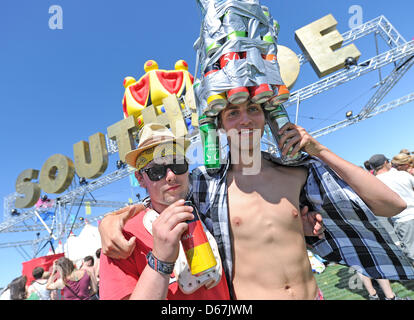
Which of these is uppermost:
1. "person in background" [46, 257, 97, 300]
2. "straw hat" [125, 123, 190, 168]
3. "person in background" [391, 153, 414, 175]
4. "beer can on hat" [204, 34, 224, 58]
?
"beer can on hat" [204, 34, 224, 58]

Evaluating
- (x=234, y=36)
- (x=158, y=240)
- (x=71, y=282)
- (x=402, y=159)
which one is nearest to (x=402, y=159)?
(x=402, y=159)

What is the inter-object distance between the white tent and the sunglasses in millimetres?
9248

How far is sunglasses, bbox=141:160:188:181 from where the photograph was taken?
1.20 metres

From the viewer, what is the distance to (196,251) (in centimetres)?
96

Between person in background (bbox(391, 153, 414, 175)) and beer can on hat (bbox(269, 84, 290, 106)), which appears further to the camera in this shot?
person in background (bbox(391, 153, 414, 175))

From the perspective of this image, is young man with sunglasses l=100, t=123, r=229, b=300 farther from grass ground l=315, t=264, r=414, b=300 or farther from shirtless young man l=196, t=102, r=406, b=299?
grass ground l=315, t=264, r=414, b=300

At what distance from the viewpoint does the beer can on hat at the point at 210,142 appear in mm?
1480

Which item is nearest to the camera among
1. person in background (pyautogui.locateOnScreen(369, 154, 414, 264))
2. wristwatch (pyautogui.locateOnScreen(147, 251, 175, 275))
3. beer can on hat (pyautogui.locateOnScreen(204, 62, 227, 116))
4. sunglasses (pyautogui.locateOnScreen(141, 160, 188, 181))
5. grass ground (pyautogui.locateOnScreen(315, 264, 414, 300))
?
wristwatch (pyautogui.locateOnScreen(147, 251, 175, 275))

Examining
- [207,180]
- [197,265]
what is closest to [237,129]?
[207,180]

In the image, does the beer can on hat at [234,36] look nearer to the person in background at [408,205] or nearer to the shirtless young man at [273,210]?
the shirtless young man at [273,210]

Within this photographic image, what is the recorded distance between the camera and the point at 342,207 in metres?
1.44

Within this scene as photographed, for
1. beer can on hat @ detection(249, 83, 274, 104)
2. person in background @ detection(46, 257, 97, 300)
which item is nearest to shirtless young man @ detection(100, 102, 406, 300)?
beer can on hat @ detection(249, 83, 274, 104)
